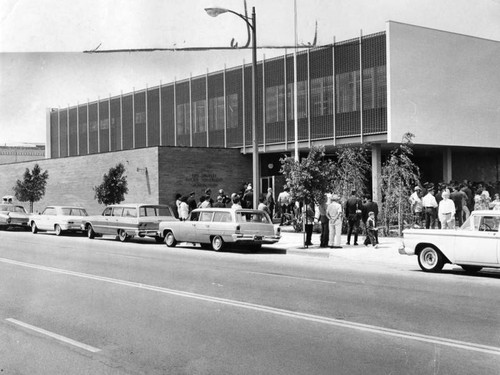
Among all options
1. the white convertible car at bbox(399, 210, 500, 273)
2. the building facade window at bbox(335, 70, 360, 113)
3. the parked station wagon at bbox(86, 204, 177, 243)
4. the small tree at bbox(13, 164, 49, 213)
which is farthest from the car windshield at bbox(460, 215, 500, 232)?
the small tree at bbox(13, 164, 49, 213)

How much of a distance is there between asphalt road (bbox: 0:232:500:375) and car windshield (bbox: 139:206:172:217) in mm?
9441

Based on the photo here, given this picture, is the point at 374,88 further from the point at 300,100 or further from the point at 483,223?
the point at 483,223

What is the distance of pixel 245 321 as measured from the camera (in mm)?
7578

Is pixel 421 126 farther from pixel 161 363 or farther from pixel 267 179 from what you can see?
pixel 161 363

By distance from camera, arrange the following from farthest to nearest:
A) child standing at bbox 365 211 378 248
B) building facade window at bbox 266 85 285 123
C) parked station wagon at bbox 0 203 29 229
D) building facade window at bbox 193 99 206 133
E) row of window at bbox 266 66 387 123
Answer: building facade window at bbox 193 99 206 133, building facade window at bbox 266 85 285 123, parked station wagon at bbox 0 203 29 229, row of window at bbox 266 66 387 123, child standing at bbox 365 211 378 248

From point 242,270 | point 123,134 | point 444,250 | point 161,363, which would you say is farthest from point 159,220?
point 123,134

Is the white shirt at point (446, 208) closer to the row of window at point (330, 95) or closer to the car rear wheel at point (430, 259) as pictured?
the car rear wheel at point (430, 259)

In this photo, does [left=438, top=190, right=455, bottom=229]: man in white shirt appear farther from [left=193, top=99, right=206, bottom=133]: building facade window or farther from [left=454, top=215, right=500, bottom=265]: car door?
[left=193, top=99, right=206, bottom=133]: building facade window

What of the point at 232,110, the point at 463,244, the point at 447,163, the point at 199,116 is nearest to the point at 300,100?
the point at 232,110

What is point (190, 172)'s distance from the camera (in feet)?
108

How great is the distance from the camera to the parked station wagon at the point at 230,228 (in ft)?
59.8

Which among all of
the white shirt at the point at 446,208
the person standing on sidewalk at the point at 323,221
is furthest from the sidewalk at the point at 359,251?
the white shirt at the point at 446,208

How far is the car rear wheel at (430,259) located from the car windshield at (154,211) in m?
12.1

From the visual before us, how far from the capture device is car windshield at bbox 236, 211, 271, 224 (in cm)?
1853
